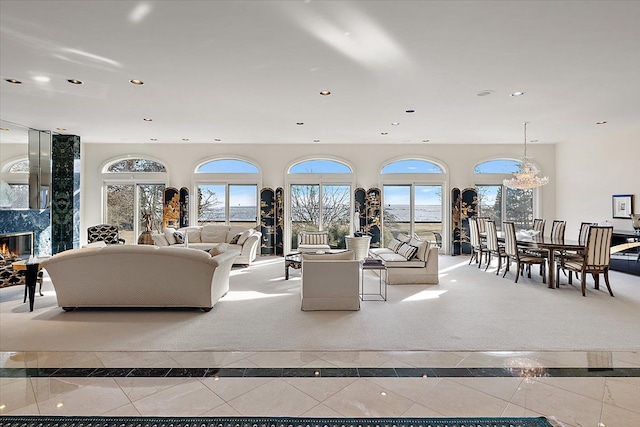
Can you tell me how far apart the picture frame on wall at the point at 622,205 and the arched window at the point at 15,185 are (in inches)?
534

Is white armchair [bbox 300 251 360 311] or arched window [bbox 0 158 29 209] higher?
arched window [bbox 0 158 29 209]

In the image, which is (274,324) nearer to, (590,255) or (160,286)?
(160,286)

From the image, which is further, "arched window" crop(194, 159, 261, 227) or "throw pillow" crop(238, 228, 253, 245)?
"arched window" crop(194, 159, 261, 227)

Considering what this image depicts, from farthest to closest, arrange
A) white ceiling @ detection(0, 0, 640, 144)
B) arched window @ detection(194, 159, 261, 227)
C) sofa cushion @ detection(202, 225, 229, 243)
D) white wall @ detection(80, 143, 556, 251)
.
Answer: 1. arched window @ detection(194, 159, 261, 227)
2. white wall @ detection(80, 143, 556, 251)
3. sofa cushion @ detection(202, 225, 229, 243)
4. white ceiling @ detection(0, 0, 640, 144)

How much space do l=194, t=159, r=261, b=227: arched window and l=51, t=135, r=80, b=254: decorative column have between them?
300cm

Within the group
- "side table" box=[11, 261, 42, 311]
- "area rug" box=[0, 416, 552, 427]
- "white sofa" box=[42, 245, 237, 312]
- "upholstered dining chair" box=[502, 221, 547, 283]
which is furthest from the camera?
"upholstered dining chair" box=[502, 221, 547, 283]

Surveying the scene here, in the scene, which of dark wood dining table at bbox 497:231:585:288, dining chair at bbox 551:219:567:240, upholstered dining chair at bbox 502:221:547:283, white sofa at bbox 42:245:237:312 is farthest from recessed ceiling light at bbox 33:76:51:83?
dining chair at bbox 551:219:567:240

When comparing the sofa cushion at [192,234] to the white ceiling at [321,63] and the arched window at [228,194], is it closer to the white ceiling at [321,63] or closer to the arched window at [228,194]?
the arched window at [228,194]

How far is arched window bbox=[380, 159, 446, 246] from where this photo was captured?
10125mm

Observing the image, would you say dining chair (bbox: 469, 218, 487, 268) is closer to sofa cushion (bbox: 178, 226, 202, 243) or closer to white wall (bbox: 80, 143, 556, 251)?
white wall (bbox: 80, 143, 556, 251)

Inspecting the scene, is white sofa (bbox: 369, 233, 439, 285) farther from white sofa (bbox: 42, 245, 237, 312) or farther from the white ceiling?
white sofa (bbox: 42, 245, 237, 312)

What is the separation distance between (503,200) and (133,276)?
983cm

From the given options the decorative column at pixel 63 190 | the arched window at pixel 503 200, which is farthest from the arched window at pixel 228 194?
the arched window at pixel 503 200

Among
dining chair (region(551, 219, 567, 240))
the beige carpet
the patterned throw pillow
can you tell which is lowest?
the beige carpet
